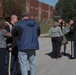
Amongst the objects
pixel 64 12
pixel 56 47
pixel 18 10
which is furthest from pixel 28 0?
pixel 56 47

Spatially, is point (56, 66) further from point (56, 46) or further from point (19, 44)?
point (19, 44)

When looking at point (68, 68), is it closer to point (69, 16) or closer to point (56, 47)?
point (56, 47)

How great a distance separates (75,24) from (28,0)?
88.6 m

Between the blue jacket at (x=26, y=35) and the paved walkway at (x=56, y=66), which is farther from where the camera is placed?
the paved walkway at (x=56, y=66)

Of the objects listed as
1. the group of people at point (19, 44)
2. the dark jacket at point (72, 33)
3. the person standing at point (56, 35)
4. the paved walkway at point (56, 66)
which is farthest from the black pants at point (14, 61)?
the dark jacket at point (72, 33)

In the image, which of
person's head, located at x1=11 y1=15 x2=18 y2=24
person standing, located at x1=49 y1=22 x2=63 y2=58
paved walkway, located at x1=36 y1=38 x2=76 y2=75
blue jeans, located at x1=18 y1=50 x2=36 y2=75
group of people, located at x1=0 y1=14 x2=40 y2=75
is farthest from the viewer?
person standing, located at x1=49 y1=22 x2=63 y2=58

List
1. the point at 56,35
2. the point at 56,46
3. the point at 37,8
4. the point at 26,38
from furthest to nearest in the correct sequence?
the point at 37,8 < the point at 56,46 < the point at 56,35 < the point at 26,38

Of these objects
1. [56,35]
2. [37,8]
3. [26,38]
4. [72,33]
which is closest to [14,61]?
[26,38]

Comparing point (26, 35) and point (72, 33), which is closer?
point (26, 35)

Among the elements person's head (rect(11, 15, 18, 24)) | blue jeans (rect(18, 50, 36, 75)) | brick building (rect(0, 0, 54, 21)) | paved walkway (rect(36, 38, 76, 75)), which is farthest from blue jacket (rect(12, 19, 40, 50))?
brick building (rect(0, 0, 54, 21))

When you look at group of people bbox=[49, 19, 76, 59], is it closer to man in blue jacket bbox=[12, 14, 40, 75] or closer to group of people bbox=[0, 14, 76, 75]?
group of people bbox=[0, 14, 76, 75]

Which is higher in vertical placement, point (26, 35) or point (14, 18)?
point (14, 18)

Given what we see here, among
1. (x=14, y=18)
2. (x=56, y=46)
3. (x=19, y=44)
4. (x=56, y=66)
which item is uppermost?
(x=14, y=18)

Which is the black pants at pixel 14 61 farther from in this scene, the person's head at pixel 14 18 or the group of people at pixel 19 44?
the person's head at pixel 14 18
